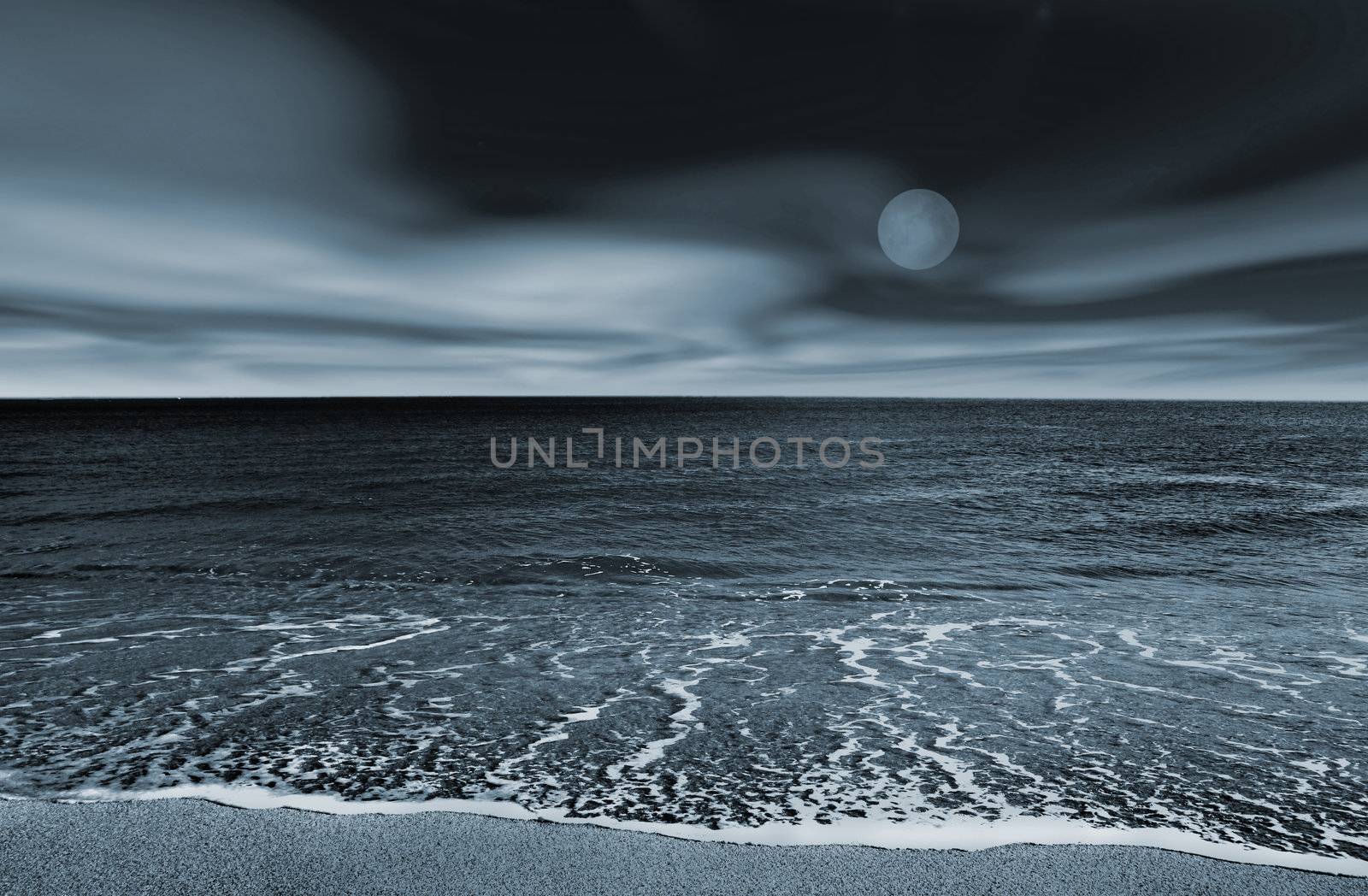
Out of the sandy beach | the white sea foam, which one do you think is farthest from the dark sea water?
the sandy beach

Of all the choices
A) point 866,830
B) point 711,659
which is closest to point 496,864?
point 866,830

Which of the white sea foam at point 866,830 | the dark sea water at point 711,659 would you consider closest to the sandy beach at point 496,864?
the white sea foam at point 866,830

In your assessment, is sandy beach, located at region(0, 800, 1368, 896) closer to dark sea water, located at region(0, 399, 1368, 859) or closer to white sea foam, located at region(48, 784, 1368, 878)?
white sea foam, located at region(48, 784, 1368, 878)

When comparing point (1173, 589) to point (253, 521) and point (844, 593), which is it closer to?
point (844, 593)

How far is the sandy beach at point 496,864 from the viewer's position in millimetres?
5227

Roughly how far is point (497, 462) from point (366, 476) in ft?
37.8

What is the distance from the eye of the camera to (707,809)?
659 cm

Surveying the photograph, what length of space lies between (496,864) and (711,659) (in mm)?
6361

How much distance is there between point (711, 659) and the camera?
11.6 metres

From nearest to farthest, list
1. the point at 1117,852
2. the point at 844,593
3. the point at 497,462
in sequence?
the point at 1117,852 → the point at 844,593 → the point at 497,462

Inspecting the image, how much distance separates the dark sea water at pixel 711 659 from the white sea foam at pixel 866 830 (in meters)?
0.16

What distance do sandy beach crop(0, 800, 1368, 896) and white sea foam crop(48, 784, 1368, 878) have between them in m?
0.22

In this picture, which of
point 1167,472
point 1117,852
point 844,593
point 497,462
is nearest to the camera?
point 1117,852

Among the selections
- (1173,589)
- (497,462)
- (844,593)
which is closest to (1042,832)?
(844,593)
